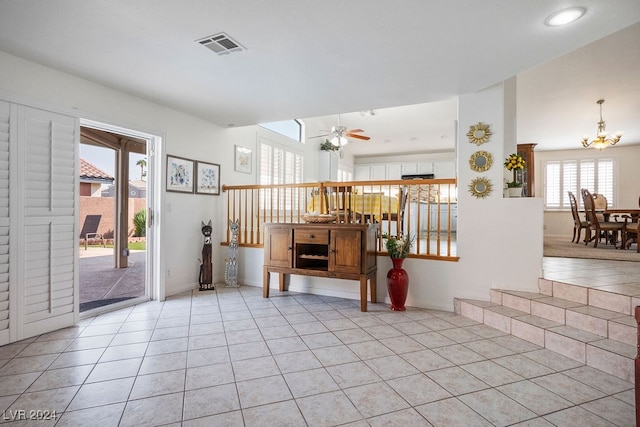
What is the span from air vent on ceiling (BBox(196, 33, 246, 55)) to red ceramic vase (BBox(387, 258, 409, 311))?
263cm

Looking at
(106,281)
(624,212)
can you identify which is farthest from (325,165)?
(624,212)

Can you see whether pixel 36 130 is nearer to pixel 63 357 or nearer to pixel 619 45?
pixel 63 357

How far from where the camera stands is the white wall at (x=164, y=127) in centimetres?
273

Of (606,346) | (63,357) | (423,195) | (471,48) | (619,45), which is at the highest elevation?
(619,45)

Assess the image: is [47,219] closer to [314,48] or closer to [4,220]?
[4,220]

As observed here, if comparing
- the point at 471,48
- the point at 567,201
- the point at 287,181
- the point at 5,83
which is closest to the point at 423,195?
the point at 567,201

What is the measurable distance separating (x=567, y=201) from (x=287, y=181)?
791 centimetres

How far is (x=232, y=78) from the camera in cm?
311

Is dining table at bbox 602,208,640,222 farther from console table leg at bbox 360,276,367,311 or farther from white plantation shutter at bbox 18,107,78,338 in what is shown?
white plantation shutter at bbox 18,107,78,338

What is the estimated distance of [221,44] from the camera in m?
2.45

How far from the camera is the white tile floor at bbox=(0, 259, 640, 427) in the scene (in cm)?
169

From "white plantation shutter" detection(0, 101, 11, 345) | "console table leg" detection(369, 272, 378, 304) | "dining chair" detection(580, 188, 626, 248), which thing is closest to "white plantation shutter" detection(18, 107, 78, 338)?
"white plantation shutter" detection(0, 101, 11, 345)

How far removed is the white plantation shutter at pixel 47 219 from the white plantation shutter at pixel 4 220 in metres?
0.09

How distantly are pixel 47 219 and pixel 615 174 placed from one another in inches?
458
